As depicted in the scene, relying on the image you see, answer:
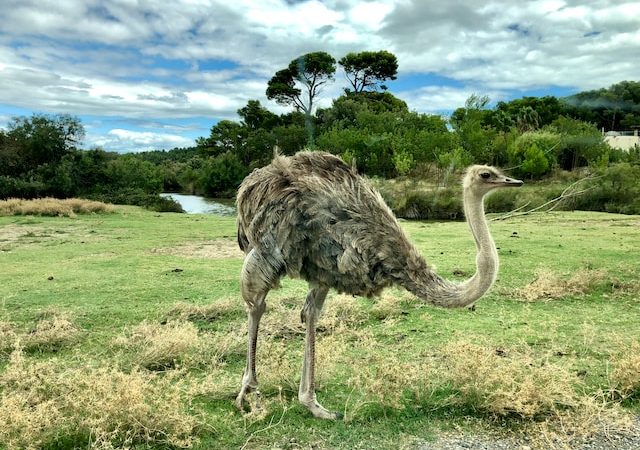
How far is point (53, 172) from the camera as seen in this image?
2605 centimetres

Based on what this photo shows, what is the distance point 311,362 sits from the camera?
143 inches

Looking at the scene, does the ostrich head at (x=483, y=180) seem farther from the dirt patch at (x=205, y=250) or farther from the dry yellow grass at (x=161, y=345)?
the dirt patch at (x=205, y=250)

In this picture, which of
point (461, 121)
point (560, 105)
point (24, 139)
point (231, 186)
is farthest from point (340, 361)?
point (560, 105)

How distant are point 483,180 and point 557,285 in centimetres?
349

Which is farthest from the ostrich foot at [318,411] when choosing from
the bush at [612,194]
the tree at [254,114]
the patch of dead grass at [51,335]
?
the tree at [254,114]

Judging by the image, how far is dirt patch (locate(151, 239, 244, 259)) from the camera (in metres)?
9.94

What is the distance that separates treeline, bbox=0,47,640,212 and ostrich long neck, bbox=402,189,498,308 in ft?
57.4

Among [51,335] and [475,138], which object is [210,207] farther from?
[51,335]

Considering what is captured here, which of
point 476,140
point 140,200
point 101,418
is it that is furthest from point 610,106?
point 101,418

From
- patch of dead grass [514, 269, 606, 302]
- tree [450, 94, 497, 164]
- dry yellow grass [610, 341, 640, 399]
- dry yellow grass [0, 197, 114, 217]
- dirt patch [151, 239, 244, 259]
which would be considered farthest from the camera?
tree [450, 94, 497, 164]

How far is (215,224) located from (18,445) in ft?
40.4

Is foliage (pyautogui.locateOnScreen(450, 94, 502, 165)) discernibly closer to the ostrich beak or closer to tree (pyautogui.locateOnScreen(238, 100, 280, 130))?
tree (pyautogui.locateOnScreen(238, 100, 280, 130))

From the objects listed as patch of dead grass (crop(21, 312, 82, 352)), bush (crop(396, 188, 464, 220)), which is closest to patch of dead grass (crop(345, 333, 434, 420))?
patch of dead grass (crop(21, 312, 82, 352))

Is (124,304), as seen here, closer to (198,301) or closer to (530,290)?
(198,301)
